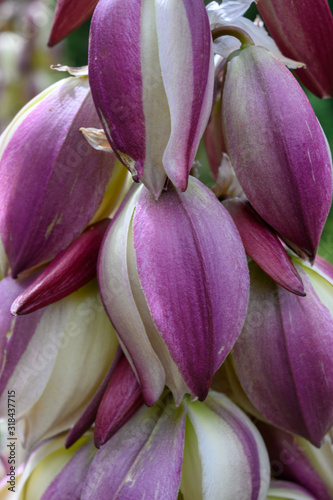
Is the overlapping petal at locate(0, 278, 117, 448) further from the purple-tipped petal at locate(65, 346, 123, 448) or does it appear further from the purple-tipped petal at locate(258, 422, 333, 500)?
the purple-tipped petal at locate(258, 422, 333, 500)

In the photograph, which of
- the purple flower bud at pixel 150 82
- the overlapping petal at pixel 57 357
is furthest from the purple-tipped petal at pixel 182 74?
the overlapping petal at pixel 57 357

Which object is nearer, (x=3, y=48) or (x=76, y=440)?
(x=76, y=440)

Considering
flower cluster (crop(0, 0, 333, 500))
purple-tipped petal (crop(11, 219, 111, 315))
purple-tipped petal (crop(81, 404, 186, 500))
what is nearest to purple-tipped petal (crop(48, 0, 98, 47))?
flower cluster (crop(0, 0, 333, 500))

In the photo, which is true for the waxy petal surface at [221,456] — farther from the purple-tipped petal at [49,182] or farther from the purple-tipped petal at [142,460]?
the purple-tipped petal at [49,182]

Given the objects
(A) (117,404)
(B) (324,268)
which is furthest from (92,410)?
(B) (324,268)

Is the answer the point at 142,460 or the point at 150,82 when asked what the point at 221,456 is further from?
the point at 150,82

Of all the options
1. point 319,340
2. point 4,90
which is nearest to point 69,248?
point 319,340

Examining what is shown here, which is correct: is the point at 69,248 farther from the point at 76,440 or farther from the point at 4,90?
the point at 4,90
